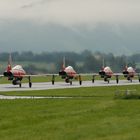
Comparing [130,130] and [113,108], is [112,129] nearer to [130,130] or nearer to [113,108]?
[130,130]

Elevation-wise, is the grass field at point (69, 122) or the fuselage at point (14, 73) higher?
the fuselage at point (14, 73)

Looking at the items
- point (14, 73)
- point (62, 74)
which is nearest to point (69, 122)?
point (14, 73)

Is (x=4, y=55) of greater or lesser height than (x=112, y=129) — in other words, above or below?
above

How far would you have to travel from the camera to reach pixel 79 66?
554 feet

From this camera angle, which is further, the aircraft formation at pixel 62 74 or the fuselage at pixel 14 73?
the aircraft formation at pixel 62 74

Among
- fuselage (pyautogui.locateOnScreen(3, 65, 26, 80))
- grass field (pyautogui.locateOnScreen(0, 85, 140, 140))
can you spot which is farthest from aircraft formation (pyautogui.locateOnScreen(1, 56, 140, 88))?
grass field (pyautogui.locateOnScreen(0, 85, 140, 140))

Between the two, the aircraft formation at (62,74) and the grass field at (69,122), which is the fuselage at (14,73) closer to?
the aircraft formation at (62,74)

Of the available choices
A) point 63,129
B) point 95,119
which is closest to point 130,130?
point 63,129

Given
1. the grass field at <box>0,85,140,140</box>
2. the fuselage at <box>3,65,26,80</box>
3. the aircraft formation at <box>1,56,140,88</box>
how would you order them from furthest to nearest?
1. the aircraft formation at <box>1,56,140,88</box>
2. the fuselage at <box>3,65,26,80</box>
3. the grass field at <box>0,85,140,140</box>

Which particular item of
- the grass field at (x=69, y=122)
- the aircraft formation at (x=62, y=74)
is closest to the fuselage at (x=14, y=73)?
the aircraft formation at (x=62, y=74)

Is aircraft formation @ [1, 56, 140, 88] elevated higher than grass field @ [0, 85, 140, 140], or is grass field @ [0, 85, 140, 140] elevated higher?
aircraft formation @ [1, 56, 140, 88]

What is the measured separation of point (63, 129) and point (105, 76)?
9399 cm

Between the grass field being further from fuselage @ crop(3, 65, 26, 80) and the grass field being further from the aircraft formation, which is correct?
fuselage @ crop(3, 65, 26, 80)

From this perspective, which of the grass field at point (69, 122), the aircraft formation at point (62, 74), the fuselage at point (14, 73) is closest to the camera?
the grass field at point (69, 122)
